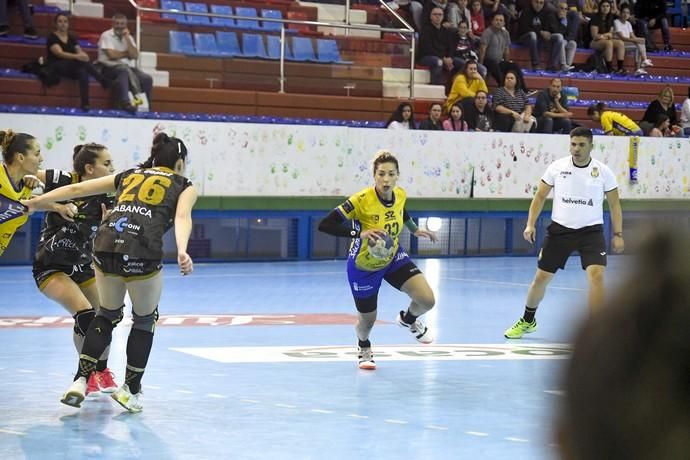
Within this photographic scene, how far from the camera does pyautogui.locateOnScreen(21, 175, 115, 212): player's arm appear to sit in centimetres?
703

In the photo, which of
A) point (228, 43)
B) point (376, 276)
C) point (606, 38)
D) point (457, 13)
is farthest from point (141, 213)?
point (606, 38)

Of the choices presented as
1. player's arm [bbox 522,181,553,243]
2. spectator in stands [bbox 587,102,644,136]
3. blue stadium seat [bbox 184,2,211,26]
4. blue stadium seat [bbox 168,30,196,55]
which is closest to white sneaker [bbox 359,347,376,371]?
player's arm [bbox 522,181,553,243]

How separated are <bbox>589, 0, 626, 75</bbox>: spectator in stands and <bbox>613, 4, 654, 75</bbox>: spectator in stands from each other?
0.52ft

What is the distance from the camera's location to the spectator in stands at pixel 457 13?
22406 mm

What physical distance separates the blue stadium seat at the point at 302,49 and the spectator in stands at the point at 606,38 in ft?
31.3

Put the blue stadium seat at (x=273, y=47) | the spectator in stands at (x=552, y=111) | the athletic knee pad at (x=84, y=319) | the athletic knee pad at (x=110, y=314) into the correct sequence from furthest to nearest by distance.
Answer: the spectator in stands at (x=552, y=111) → the blue stadium seat at (x=273, y=47) → the athletic knee pad at (x=84, y=319) → the athletic knee pad at (x=110, y=314)

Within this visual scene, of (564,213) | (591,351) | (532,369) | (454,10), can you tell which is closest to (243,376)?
(532,369)

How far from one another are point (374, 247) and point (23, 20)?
37.5 feet

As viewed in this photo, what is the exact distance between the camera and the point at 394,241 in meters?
9.10

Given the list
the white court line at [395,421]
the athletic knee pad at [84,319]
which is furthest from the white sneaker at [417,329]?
the athletic knee pad at [84,319]

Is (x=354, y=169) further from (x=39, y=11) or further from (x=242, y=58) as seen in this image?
(x=39, y=11)

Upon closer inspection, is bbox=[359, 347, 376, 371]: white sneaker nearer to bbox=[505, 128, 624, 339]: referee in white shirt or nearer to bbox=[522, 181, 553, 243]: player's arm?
bbox=[505, 128, 624, 339]: referee in white shirt

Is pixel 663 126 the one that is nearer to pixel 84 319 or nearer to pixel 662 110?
pixel 662 110

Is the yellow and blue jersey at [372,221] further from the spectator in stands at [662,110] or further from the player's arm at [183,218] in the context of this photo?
the spectator in stands at [662,110]
